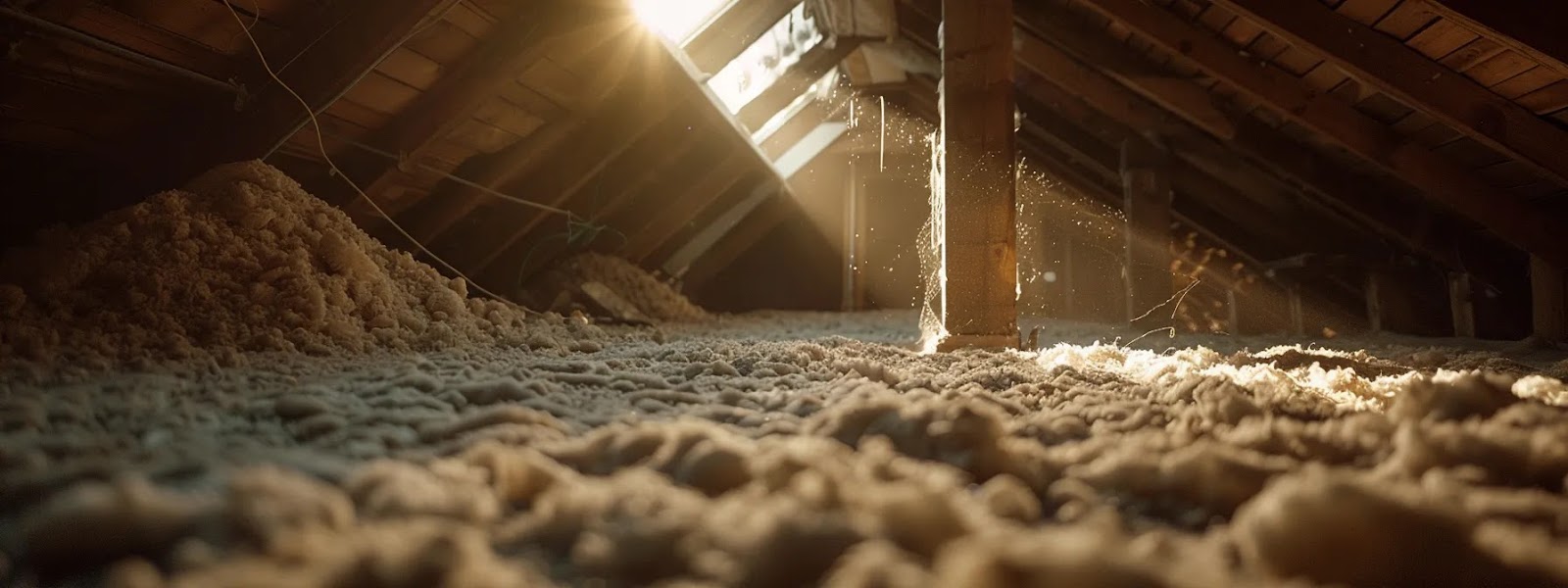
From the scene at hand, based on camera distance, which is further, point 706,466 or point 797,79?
point 797,79

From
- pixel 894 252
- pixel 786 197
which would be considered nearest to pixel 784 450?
pixel 786 197

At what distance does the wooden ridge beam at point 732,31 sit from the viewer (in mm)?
3809

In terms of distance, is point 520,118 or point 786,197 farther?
point 786,197

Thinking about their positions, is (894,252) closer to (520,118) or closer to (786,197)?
(786,197)

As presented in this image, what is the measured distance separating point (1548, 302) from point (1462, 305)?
62 centimetres

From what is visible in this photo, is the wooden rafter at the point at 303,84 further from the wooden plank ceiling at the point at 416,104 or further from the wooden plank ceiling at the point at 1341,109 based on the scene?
the wooden plank ceiling at the point at 1341,109

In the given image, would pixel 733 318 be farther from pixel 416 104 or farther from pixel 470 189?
pixel 416 104

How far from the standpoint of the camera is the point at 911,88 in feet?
17.4

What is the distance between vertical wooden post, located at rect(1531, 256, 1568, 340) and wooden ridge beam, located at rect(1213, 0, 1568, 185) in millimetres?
867

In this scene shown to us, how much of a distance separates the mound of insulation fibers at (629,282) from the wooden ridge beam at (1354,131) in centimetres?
290

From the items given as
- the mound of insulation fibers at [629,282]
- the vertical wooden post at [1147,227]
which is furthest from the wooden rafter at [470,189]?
the vertical wooden post at [1147,227]

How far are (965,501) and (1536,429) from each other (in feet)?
2.30

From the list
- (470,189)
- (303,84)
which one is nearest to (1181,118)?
(470,189)

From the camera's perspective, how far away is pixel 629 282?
485 centimetres
